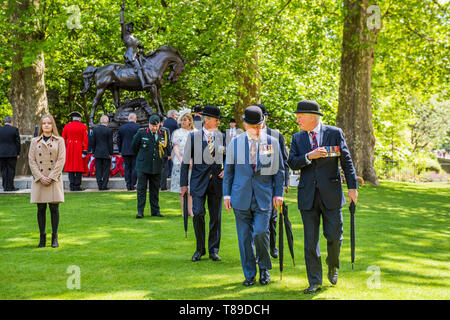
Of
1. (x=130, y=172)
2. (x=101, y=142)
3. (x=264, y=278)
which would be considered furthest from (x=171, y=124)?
(x=264, y=278)

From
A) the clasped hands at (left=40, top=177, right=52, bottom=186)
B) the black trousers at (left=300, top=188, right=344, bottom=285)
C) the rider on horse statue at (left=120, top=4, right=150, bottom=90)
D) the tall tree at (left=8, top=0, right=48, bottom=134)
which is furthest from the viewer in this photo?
the tall tree at (left=8, top=0, right=48, bottom=134)

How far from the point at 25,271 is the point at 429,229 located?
8445 millimetres

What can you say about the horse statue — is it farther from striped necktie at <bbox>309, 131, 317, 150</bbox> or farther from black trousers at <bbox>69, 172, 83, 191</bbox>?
striped necktie at <bbox>309, 131, 317, 150</bbox>

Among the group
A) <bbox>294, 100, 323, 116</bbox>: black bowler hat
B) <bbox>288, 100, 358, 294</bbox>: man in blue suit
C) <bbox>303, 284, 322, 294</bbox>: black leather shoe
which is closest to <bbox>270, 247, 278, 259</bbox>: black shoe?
<bbox>288, 100, 358, 294</bbox>: man in blue suit

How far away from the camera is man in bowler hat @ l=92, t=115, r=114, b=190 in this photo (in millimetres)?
18078

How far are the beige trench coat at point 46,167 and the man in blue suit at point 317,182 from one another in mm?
4273

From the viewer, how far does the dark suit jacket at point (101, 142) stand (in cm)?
1806

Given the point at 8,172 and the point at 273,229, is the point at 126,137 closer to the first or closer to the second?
the point at 8,172

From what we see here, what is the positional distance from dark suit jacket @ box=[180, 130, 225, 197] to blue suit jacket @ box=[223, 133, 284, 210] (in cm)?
142

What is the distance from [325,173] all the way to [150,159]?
6.71 m

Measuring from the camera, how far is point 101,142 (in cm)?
1803
